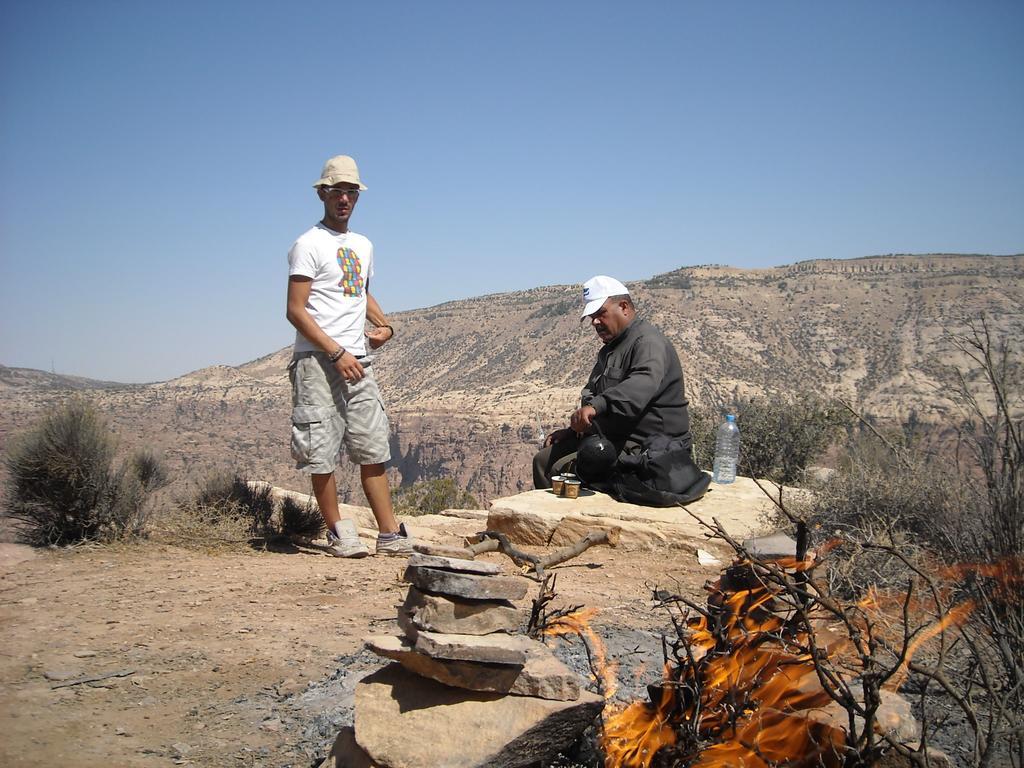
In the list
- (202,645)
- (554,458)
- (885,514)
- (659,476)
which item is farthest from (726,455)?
(202,645)

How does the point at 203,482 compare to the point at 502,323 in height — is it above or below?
below

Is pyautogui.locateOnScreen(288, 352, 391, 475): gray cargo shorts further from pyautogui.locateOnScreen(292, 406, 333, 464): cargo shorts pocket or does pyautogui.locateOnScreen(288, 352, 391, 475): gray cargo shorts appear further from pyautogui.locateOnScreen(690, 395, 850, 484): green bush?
pyautogui.locateOnScreen(690, 395, 850, 484): green bush

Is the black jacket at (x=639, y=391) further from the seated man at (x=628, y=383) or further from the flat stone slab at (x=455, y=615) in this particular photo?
the flat stone slab at (x=455, y=615)

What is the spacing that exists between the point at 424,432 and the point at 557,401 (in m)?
5.64

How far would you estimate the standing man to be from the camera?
5.08 meters

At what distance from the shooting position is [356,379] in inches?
203

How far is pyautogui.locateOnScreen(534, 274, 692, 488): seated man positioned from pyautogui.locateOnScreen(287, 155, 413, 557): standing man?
160 centimetres

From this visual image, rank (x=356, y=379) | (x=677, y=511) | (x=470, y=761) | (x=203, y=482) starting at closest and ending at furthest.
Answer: (x=470, y=761) < (x=356, y=379) < (x=677, y=511) < (x=203, y=482)

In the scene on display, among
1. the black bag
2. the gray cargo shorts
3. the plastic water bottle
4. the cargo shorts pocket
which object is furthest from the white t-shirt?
the plastic water bottle

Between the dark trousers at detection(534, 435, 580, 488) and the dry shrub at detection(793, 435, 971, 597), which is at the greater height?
the dark trousers at detection(534, 435, 580, 488)

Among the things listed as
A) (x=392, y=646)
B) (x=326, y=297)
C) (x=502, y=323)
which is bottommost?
(x=392, y=646)

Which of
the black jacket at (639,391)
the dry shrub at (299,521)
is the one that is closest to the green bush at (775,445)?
the black jacket at (639,391)

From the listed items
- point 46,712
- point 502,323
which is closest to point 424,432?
point 502,323

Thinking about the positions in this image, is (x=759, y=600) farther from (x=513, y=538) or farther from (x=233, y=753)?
(x=513, y=538)
